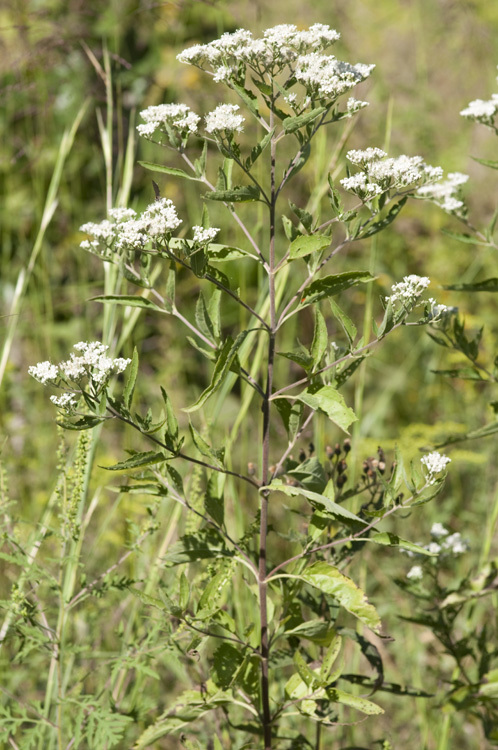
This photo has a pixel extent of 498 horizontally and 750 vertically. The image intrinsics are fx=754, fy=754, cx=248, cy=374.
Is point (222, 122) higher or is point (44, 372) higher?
point (222, 122)

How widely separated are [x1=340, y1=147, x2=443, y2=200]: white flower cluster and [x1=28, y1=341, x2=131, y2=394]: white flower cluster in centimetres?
43

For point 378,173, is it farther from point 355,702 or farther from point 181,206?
point 181,206

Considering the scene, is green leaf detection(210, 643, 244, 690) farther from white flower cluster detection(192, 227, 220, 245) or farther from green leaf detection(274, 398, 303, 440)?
white flower cluster detection(192, 227, 220, 245)

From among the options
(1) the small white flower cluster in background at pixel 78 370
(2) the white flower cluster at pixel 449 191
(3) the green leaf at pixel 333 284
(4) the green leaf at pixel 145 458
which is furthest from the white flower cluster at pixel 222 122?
(2) the white flower cluster at pixel 449 191

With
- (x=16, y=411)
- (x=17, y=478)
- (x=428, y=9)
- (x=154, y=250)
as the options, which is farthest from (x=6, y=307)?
(x=428, y=9)

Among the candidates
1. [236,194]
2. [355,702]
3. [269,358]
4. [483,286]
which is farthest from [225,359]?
[483,286]

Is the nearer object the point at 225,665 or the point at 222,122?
the point at 222,122

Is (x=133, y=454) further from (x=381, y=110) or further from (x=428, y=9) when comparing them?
(x=428, y=9)

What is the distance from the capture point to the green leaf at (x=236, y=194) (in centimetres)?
107

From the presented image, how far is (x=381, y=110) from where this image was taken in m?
4.32

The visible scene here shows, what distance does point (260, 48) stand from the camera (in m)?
1.11

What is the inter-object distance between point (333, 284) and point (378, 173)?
0.58 feet

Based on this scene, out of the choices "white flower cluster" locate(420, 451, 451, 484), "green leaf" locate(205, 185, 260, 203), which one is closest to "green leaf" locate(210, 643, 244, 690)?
"white flower cluster" locate(420, 451, 451, 484)

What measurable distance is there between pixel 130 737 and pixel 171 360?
1.75 m
